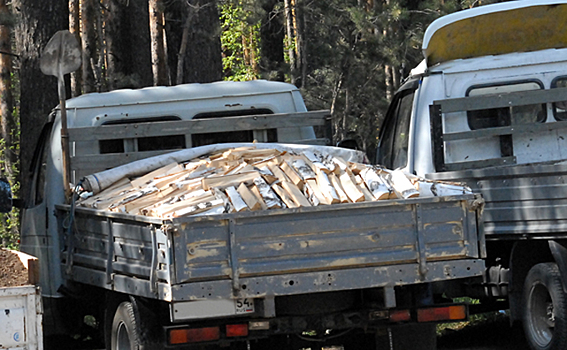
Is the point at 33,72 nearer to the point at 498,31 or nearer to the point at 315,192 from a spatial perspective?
the point at 498,31

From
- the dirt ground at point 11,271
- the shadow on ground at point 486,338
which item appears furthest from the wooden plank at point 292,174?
the shadow on ground at point 486,338

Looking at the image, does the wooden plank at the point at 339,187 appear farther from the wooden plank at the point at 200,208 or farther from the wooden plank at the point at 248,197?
the wooden plank at the point at 200,208

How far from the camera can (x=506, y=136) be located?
27.2 feet

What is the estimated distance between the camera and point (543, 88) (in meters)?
8.41

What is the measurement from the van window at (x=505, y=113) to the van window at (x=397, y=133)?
689 mm

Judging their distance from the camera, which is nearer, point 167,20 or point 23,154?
point 23,154

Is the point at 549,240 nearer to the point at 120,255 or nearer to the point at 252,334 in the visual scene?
the point at 252,334

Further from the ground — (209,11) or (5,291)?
(209,11)

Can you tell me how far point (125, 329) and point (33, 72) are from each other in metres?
7.95

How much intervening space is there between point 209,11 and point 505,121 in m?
7.65

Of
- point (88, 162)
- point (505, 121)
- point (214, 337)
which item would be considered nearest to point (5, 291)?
point (214, 337)

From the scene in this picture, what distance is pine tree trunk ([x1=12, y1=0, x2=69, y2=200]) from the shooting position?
13414 millimetres

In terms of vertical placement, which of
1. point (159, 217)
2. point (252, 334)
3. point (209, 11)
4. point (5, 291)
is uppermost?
point (209, 11)

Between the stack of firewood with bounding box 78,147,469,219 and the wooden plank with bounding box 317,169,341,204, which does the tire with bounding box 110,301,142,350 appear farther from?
the wooden plank with bounding box 317,169,341,204
